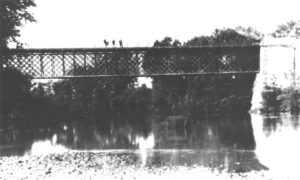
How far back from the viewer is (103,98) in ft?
262

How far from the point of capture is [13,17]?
120 ft

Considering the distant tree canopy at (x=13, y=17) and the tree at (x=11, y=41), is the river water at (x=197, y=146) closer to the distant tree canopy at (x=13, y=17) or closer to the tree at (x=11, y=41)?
the tree at (x=11, y=41)

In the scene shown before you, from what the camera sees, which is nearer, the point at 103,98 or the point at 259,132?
the point at 259,132

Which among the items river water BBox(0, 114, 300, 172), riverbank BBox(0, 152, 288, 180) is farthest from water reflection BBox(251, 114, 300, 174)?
riverbank BBox(0, 152, 288, 180)

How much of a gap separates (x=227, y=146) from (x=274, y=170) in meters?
10.4

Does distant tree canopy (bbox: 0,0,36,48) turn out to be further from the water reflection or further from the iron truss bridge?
the water reflection

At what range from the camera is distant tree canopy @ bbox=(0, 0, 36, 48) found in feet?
114

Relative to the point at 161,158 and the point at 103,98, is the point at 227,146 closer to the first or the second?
the point at 161,158

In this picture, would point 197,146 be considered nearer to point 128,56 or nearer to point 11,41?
point 128,56

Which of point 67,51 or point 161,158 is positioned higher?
point 67,51

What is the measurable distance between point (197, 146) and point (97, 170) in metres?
11.6

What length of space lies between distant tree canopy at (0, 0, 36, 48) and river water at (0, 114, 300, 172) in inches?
306

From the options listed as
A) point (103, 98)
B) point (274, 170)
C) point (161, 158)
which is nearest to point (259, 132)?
point (161, 158)

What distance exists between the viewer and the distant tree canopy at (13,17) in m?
34.9
